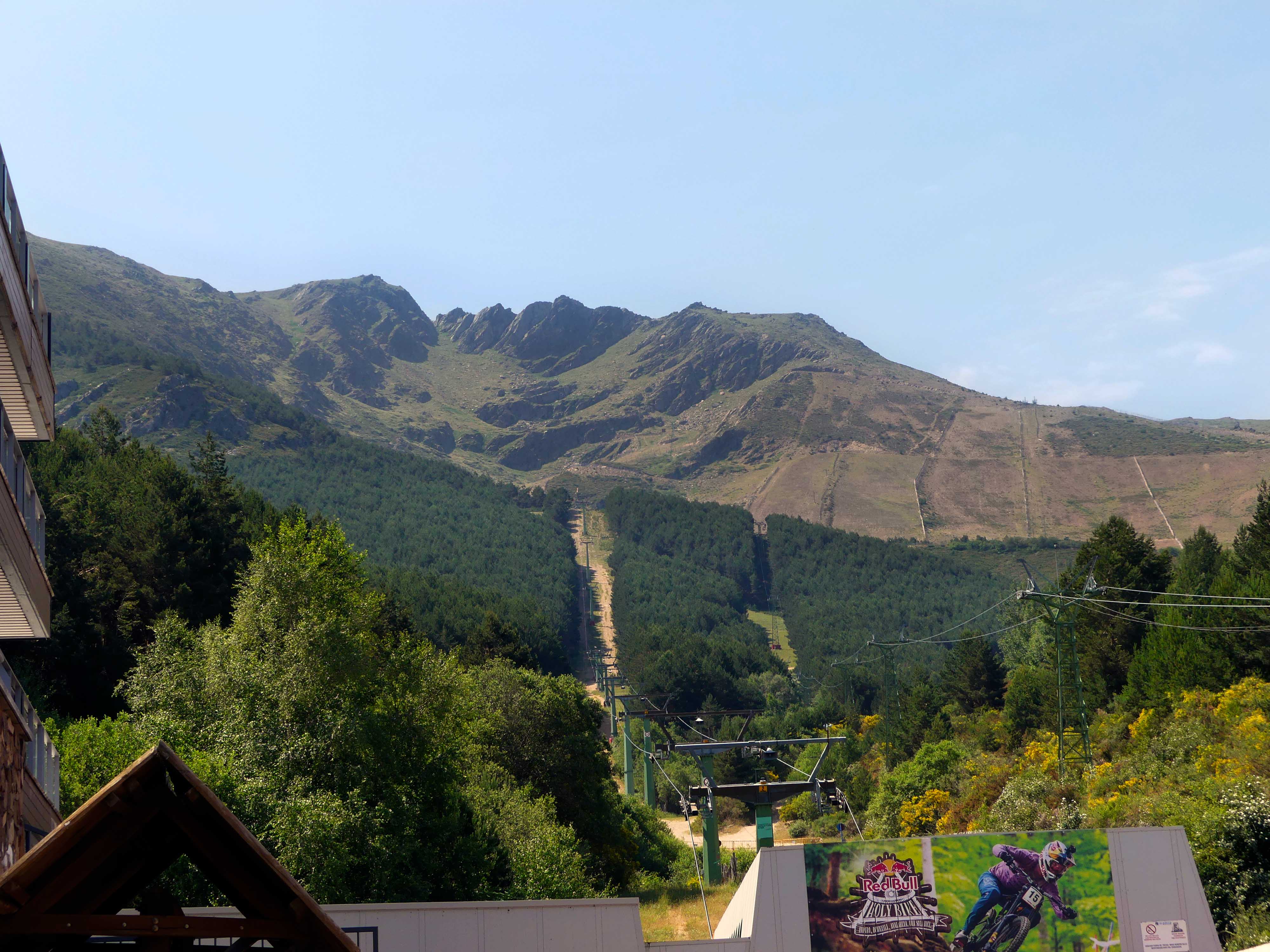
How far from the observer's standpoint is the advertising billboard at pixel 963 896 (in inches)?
840

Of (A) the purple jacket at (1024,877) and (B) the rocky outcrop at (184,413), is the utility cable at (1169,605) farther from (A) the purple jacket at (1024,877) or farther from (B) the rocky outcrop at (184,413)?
(B) the rocky outcrop at (184,413)

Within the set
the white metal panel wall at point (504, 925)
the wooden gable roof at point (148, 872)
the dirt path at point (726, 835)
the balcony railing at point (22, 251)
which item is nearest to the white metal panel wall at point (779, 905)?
the white metal panel wall at point (504, 925)

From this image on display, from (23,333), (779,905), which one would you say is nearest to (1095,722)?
(779,905)

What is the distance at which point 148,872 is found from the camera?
4.79 metres

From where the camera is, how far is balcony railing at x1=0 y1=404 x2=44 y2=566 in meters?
12.2

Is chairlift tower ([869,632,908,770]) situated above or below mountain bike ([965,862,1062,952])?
below

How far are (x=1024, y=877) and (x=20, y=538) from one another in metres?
20.2

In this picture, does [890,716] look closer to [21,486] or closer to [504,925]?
[504,925]


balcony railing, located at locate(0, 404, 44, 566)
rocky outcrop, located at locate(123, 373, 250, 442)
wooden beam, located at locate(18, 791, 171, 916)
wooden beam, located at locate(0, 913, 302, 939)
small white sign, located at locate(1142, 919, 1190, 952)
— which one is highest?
rocky outcrop, located at locate(123, 373, 250, 442)

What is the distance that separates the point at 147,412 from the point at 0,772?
16867cm

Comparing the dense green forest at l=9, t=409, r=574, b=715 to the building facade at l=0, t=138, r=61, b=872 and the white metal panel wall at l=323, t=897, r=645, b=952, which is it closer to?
the white metal panel wall at l=323, t=897, r=645, b=952

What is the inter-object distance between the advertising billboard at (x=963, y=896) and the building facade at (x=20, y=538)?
15039 millimetres

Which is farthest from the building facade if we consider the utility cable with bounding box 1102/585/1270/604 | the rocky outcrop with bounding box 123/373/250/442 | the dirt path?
the rocky outcrop with bounding box 123/373/250/442

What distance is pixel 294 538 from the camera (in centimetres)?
3506
